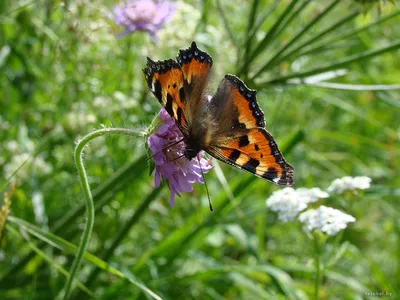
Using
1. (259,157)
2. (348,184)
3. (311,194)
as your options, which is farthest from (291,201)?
(259,157)

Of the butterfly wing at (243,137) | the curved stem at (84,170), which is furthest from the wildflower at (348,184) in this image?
the curved stem at (84,170)

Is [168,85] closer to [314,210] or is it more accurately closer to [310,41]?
[314,210]

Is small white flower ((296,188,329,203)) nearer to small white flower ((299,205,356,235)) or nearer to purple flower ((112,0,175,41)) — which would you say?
small white flower ((299,205,356,235))

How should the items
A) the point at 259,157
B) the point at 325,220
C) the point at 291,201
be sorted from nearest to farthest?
the point at 259,157 < the point at 325,220 < the point at 291,201

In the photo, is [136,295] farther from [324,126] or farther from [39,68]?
[324,126]

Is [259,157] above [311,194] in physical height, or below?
below

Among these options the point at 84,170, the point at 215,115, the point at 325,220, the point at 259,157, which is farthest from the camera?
the point at 325,220

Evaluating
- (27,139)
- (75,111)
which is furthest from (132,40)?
(27,139)
